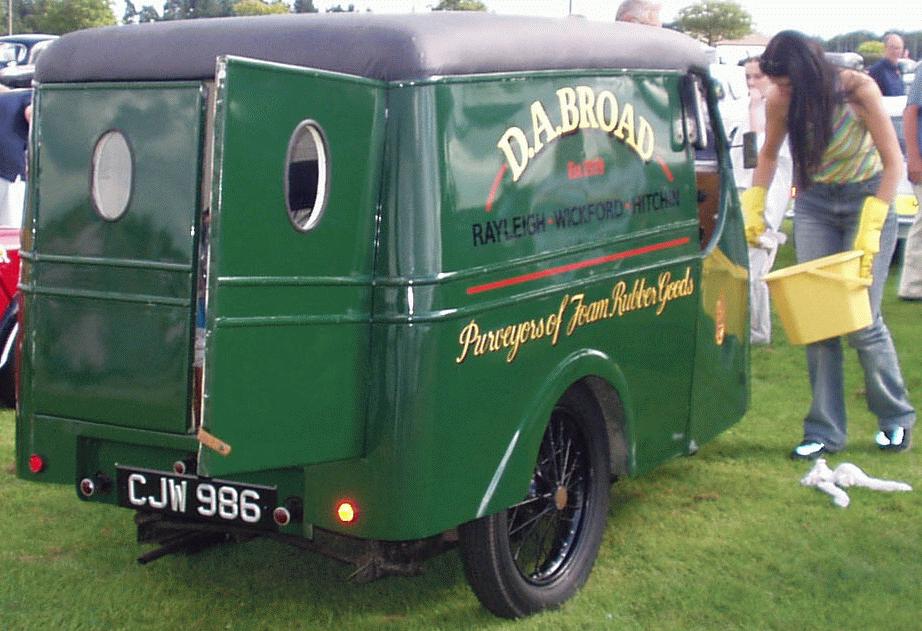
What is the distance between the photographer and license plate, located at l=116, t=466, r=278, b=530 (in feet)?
12.8

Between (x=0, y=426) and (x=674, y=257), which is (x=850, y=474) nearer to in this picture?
(x=674, y=257)

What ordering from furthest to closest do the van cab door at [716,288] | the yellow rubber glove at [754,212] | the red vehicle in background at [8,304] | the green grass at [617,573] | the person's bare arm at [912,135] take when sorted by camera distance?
the person's bare arm at [912,135]
the red vehicle in background at [8,304]
the yellow rubber glove at [754,212]
the van cab door at [716,288]
the green grass at [617,573]

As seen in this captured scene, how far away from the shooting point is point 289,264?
11.6ft

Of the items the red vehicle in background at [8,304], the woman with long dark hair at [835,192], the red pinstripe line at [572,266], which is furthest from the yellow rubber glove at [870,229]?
the red vehicle in background at [8,304]

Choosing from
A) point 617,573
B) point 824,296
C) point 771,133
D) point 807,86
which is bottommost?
point 617,573

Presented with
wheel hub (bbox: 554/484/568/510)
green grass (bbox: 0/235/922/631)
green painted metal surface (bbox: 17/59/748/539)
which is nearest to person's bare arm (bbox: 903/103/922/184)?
green grass (bbox: 0/235/922/631)

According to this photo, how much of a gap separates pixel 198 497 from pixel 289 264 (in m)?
0.89

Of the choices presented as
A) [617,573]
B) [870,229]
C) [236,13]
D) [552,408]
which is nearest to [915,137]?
[870,229]

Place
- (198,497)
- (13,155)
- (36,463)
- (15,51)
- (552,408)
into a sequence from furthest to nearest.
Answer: (15,51), (13,155), (552,408), (36,463), (198,497)

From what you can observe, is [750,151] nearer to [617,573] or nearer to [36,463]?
[617,573]

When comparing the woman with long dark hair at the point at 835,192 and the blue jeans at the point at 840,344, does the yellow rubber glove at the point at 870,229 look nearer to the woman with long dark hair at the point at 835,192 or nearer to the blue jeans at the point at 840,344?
the woman with long dark hair at the point at 835,192

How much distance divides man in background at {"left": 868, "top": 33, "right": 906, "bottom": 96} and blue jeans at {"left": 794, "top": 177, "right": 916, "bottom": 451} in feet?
32.6

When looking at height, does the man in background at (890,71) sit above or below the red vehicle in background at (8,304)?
above

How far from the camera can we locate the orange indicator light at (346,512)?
3801 mm
